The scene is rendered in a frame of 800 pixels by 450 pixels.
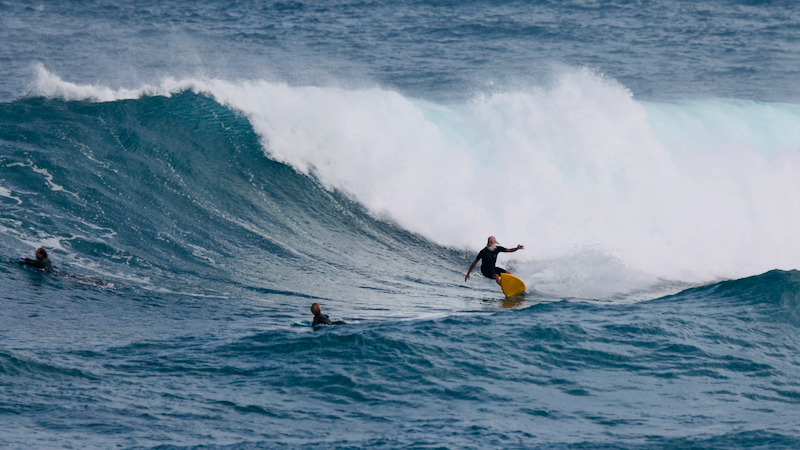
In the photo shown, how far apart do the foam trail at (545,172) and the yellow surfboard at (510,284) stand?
6.87 ft

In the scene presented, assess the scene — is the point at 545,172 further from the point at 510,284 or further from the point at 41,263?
the point at 41,263

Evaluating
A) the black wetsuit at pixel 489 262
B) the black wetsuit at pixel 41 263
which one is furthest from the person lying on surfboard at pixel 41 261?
the black wetsuit at pixel 489 262

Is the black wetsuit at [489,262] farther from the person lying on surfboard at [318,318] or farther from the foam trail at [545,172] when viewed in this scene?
the person lying on surfboard at [318,318]

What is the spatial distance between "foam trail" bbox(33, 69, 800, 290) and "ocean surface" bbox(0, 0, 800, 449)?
8 centimetres

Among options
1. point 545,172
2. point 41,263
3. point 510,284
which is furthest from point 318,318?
point 545,172

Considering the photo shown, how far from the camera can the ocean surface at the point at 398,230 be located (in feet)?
29.6

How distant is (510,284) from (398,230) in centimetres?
416

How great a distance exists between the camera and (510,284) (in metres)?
14.3

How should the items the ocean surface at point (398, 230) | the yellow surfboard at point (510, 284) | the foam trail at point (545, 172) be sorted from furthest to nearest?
the foam trail at point (545, 172) → the yellow surfboard at point (510, 284) → the ocean surface at point (398, 230)

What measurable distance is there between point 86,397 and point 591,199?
1306 cm

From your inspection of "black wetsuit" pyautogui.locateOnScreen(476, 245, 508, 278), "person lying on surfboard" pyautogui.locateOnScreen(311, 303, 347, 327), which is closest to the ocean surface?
"black wetsuit" pyautogui.locateOnScreen(476, 245, 508, 278)

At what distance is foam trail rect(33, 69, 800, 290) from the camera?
17875 millimetres

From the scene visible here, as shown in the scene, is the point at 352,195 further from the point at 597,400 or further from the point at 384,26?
the point at 384,26

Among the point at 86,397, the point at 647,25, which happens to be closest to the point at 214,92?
the point at 86,397
